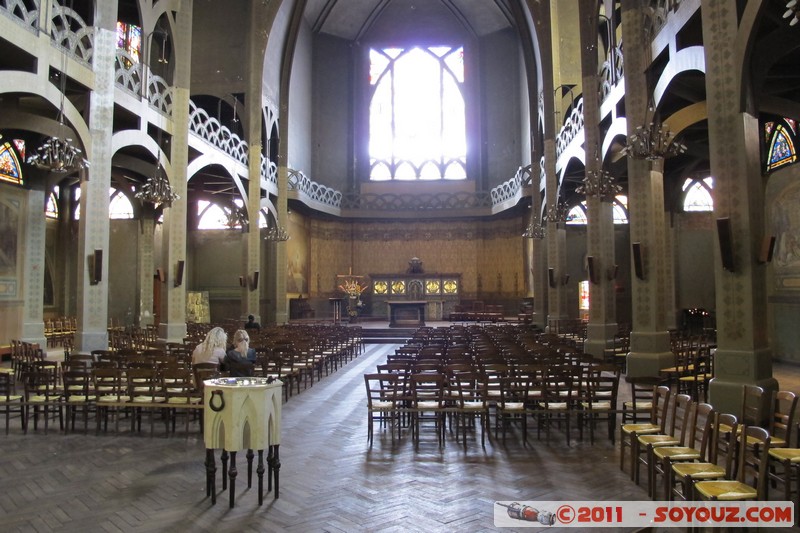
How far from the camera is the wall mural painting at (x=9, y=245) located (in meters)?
15.7

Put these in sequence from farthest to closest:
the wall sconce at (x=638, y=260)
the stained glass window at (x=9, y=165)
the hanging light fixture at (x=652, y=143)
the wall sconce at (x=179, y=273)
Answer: the wall sconce at (x=179, y=273) → the stained glass window at (x=9, y=165) → the wall sconce at (x=638, y=260) → the hanging light fixture at (x=652, y=143)

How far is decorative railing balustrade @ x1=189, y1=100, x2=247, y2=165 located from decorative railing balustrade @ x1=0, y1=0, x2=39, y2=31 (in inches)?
271

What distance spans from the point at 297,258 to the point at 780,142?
67.1 feet

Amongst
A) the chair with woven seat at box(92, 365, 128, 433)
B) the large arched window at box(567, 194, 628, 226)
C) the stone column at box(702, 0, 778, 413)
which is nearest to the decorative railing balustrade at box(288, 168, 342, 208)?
the large arched window at box(567, 194, 628, 226)

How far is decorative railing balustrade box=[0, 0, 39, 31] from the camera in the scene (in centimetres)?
1004

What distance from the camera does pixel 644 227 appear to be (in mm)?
12281

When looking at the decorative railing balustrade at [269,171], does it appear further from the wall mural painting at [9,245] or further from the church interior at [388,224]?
the wall mural painting at [9,245]

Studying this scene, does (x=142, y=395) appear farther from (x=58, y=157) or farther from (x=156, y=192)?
(x=156, y=192)

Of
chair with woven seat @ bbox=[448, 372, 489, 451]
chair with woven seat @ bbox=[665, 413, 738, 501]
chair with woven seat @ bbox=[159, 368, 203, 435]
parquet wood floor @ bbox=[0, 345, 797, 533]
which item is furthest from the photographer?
chair with woven seat @ bbox=[159, 368, 203, 435]

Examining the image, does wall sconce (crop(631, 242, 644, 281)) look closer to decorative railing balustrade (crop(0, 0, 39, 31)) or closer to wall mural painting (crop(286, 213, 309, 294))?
decorative railing balustrade (crop(0, 0, 39, 31))

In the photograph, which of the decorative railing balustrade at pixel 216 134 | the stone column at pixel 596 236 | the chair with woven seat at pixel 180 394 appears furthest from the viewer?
the decorative railing balustrade at pixel 216 134

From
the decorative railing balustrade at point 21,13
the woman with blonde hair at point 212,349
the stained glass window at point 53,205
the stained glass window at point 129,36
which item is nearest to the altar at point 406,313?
the stained glass window at point 53,205

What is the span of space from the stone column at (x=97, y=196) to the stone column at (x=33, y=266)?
189 inches

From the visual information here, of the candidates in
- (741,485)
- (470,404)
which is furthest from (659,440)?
(470,404)
